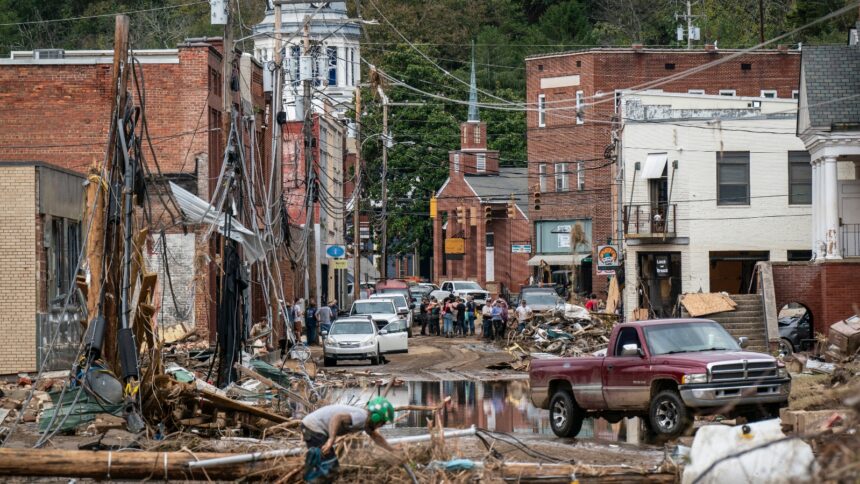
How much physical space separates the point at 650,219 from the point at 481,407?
2607cm

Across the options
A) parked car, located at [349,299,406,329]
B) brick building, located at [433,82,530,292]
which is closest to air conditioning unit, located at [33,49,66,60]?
parked car, located at [349,299,406,329]

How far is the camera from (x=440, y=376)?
3688cm

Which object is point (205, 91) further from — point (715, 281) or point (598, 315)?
point (715, 281)

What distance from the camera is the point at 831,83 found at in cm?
4059

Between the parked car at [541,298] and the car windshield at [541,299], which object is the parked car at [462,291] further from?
the car windshield at [541,299]

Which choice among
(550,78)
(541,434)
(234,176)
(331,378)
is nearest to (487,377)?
(331,378)

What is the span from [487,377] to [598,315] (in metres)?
14.4

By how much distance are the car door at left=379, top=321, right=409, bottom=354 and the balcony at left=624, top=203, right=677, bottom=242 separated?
10910 millimetres

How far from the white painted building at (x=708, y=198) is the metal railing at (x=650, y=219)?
0.04 m

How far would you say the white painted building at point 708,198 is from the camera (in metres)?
50.4

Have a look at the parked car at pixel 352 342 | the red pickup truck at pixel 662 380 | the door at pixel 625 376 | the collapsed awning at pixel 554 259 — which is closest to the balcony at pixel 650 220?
the parked car at pixel 352 342

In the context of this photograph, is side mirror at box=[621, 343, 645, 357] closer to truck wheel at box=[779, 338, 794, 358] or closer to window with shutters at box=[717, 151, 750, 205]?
truck wheel at box=[779, 338, 794, 358]

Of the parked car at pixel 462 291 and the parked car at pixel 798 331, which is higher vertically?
the parked car at pixel 462 291

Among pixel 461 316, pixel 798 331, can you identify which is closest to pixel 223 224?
pixel 798 331
